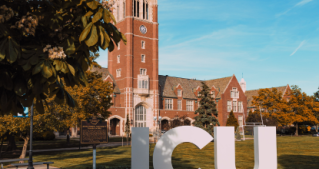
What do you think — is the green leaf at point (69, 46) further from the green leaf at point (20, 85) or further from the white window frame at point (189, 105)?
the white window frame at point (189, 105)

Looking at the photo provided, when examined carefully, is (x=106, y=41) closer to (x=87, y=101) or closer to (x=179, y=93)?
(x=87, y=101)

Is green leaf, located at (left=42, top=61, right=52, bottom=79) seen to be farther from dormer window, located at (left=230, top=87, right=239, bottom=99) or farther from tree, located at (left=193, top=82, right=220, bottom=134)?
dormer window, located at (left=230, top=87, right=239, bottom=99)

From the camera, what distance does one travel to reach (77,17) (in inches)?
164

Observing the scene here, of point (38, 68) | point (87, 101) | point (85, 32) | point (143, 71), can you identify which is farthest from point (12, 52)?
point (143, 71)

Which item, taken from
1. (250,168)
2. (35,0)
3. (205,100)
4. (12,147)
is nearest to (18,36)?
(35,0)

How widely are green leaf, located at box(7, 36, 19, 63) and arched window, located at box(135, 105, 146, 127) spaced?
168 feet

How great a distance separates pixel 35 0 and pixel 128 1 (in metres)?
52.9

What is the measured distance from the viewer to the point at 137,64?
55312mm

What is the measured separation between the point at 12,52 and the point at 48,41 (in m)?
1.11

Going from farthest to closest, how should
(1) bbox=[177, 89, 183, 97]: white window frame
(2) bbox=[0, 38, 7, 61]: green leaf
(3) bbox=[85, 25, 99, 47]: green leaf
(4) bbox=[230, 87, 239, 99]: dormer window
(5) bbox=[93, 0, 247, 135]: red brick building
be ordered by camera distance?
1. (4) bbox=[230, 87, 239, 99]: dormer window
2. (1) bbox=[177, 89, 183, 97]: white window frame
3. (5) bbox=[93, 0, 247, 135]: red brick building
4. (3) bbox=[85, 25, 99, 47]: green leaf
5. (2) bbox=[0, 38, 7, 61]: green leaf

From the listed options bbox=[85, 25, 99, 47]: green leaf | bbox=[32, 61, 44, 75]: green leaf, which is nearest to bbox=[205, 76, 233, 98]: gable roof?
bbox=[85, 25, 99, 47]: green leaf

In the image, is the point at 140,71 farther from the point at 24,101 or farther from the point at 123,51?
the point at 24,101

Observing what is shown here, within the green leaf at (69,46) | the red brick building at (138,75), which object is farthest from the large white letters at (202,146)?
the red brick building at (138,75)

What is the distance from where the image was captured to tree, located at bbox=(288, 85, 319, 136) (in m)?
49.4
